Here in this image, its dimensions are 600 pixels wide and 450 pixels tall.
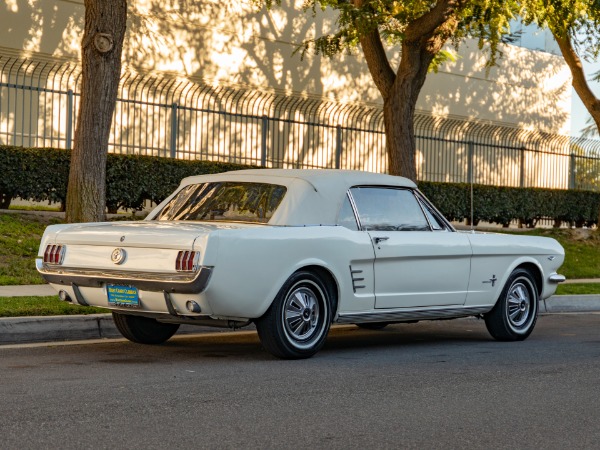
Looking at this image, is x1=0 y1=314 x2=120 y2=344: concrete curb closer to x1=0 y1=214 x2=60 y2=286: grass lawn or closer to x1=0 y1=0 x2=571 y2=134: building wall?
x1=0 y1=214 x2=60 y2=286: grass lawn

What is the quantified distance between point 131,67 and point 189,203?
50.9 ft

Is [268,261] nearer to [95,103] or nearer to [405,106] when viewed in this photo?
[95,103]

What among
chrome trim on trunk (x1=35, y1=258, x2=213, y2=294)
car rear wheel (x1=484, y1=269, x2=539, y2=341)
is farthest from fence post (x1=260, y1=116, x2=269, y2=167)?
chrome trim on trunk (x1=35, y1=258, x2=213, y2=294)

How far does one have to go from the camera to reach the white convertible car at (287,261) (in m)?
8.66

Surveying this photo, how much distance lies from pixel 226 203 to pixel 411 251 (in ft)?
5.68

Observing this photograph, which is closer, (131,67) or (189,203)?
(189,203)

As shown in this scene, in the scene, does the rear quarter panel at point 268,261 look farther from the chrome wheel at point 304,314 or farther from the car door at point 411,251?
the car door at point 411,251

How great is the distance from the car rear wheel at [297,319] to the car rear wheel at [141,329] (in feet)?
5.08

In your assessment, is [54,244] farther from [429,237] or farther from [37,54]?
[37,54]

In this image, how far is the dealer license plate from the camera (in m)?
8.87

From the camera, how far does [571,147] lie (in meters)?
31.6

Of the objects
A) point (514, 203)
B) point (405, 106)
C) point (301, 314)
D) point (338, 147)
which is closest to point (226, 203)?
point (301, 314)

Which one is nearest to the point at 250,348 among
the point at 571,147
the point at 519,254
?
the point at 519,254

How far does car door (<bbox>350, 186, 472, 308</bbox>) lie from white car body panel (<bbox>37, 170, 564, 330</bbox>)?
12mm
